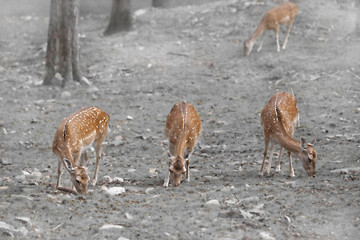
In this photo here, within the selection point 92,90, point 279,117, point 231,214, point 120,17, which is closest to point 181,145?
point 279,117

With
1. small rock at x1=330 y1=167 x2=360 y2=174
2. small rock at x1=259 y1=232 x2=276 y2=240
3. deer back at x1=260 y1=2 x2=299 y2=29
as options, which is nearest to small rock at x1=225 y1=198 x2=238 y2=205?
small rock at x1=259 y1=232 x2=276 y2=240

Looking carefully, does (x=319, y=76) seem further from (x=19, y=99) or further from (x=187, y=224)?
(x=187, y=224)

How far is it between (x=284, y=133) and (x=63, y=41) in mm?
6769

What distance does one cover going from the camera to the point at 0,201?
6.77 m

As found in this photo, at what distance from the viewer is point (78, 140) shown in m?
8.06

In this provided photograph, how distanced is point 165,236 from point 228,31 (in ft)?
38.6

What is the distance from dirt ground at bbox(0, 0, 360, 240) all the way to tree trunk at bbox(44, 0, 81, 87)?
49 cm

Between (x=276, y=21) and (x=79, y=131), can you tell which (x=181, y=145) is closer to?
(x=79, y=131)

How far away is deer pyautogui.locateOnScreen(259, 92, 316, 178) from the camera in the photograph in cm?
830

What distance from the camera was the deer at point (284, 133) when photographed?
8297mm

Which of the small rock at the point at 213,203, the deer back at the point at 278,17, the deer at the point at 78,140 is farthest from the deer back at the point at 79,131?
the deer back at the point at 278,17

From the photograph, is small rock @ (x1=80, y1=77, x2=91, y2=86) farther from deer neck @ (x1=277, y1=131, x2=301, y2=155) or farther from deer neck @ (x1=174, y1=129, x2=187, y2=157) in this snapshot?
deer neck @ (x1=277, y1=131, x2=301, y2=155)

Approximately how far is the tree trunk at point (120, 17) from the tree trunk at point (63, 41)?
4.30 meters

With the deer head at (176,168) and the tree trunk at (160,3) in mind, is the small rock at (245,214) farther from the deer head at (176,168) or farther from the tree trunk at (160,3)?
the tree trunk at (160,3)
